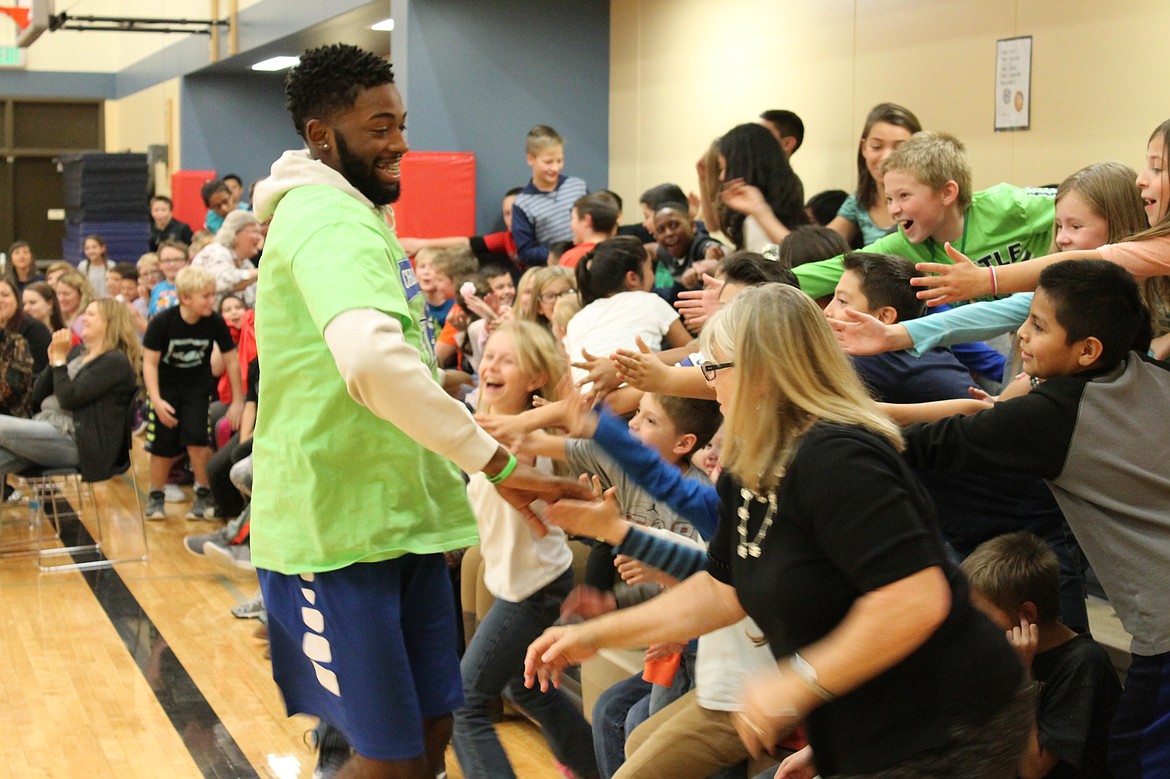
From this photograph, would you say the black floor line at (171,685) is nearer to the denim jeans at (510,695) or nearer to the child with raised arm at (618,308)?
the denim jeans at (510,695)

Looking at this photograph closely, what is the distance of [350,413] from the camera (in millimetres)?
2342

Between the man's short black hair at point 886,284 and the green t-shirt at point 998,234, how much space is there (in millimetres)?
397

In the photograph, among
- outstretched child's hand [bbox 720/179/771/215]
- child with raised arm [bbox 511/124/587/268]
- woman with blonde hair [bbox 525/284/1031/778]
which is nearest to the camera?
woman with blonde hair [bbox 525/284/1031/778]

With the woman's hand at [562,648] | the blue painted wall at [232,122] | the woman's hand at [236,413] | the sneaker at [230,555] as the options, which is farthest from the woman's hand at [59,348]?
the blue painted wall at [232,122]

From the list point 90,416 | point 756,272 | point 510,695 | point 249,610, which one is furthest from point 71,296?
point 756,272

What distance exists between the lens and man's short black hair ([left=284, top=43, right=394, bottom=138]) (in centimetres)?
252

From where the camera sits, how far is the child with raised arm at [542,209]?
24.0ft

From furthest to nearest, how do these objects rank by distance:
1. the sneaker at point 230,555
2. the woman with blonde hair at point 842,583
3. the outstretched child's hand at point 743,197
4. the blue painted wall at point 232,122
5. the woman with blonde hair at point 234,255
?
the blue painted wall at point 232,122
the woman with blonde hair at point 234,255
the sneaker at point 230,555
the outstretched child's hand at point 743,197
the woman with blonde hair at point 842,583

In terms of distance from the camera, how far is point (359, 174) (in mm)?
2533

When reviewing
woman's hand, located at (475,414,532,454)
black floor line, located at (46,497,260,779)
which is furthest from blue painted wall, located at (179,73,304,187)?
woman's hand, located at (475,414,532,454)

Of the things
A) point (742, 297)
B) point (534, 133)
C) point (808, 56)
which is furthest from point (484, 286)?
point (742, 297)

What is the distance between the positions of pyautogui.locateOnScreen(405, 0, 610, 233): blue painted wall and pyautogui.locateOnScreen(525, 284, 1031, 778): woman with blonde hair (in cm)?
748

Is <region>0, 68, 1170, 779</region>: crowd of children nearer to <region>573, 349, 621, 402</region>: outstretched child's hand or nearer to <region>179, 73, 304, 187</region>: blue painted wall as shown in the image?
<region>573, 349, 621, 402</region>: outstretched child's hand

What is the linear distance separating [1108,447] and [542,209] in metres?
5.13
